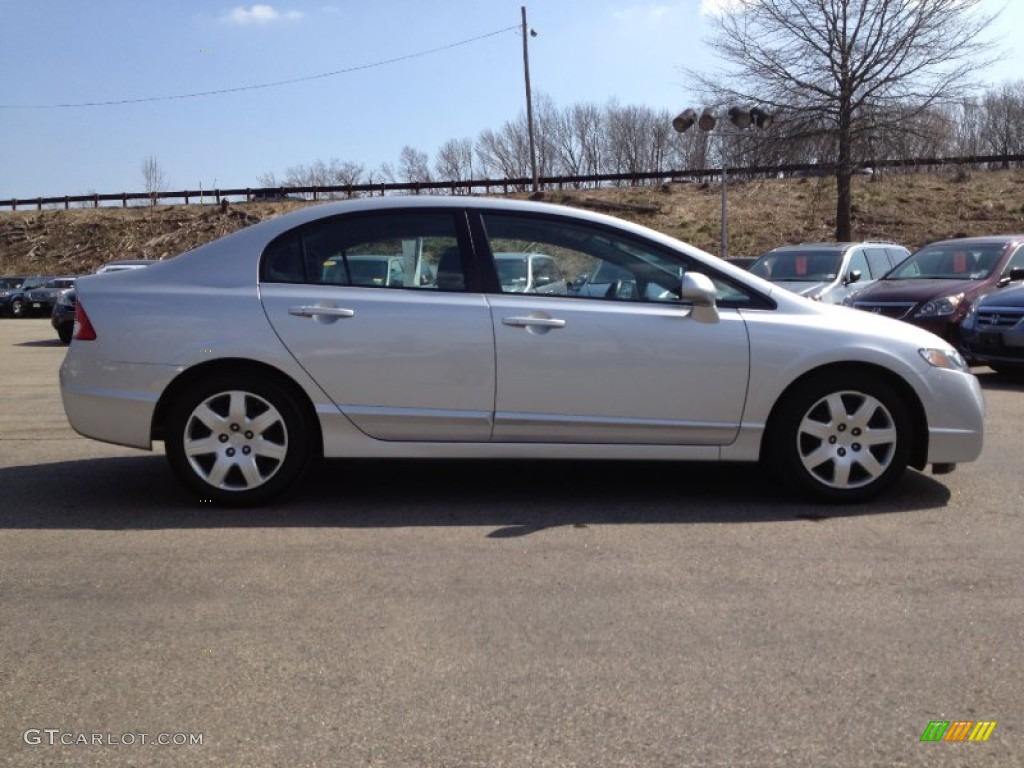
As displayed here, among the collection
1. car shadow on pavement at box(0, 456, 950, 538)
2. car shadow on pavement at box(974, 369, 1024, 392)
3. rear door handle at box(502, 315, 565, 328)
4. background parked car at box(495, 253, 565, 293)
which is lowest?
car shadow on pavement at box(974, 369, 1024, 392)

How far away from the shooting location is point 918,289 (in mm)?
12328


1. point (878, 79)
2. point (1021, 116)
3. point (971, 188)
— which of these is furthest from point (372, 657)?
point (1021, 116)

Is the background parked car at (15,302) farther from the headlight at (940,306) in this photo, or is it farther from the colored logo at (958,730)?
the colored logo at (958,730)

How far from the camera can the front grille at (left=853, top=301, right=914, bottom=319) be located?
39.5 feet

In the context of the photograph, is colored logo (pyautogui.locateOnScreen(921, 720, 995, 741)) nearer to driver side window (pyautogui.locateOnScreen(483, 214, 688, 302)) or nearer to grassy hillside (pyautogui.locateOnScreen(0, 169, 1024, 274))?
driver side window (pyautogui.locateOnScreen(483, 214, 688, 302))

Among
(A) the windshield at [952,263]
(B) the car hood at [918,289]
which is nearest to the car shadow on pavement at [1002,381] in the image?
(B) the car hood at [918,289]

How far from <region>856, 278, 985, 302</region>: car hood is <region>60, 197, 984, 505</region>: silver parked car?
23.4 feet

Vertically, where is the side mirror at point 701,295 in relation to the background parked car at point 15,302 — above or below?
above

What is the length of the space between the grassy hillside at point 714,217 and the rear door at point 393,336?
102ft

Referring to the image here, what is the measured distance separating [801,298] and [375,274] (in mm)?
2268

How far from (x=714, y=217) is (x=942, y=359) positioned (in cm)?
3465

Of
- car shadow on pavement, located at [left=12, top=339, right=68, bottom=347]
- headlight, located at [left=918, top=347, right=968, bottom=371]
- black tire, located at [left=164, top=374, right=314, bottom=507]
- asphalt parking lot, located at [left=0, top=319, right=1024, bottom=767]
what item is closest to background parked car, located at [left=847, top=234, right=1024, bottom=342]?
asphalt parking lot, located at [left=0, top=319, right=1024, bottom=767]

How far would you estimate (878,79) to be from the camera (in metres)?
26.0

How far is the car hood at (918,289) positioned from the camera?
12078 mm
